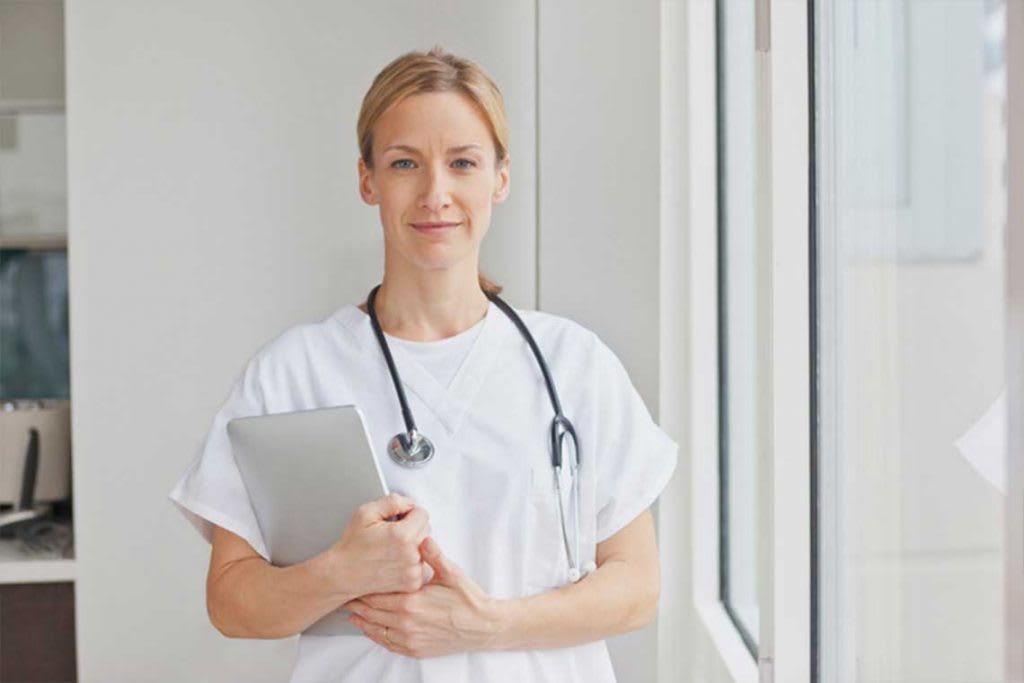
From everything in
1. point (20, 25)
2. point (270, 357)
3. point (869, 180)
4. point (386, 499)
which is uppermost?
point (20, 25)

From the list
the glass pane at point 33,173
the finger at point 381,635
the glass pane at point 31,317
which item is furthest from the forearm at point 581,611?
the glass pane at point 31,317

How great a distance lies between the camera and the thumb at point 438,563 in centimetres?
132

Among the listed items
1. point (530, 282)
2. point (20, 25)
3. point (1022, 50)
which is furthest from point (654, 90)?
point (20, 25)

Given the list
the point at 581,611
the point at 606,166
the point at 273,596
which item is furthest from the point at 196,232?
the point at 581,611

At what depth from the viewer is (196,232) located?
2230mm

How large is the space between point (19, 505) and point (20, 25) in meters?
1.04

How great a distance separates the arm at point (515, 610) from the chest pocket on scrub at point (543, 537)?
3 centimetres

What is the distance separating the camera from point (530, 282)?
2.17 metres

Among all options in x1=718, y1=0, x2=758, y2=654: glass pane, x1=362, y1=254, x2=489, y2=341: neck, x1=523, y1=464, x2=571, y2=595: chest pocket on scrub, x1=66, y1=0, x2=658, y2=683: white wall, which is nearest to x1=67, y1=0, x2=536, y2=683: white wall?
x1=66, y1=0, x2=658, y2=683: white wall

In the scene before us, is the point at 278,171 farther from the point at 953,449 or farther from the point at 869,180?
the point at 953,449

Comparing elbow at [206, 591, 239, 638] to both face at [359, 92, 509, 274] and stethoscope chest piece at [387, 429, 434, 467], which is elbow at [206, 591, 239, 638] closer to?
stethoscope chest piece at [387, 429, 434, 467]

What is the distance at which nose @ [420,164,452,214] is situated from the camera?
4.59 ft

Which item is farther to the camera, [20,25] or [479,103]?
[20,25]

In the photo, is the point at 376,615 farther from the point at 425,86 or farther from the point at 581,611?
the point at 425,86
